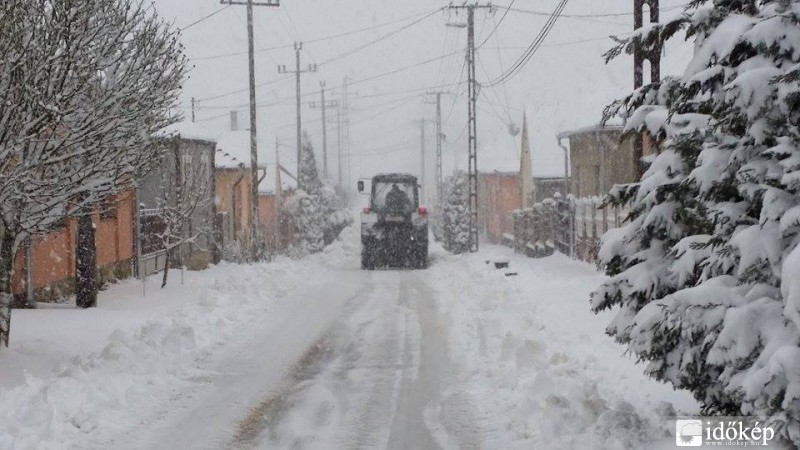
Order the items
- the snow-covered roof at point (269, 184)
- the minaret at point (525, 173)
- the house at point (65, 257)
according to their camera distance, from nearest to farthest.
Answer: the house at point (65, 257) < the minaret at point (525, 173) < the snow-covered roof at point (269, 184)

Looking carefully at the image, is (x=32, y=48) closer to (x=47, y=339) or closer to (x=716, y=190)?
(x=47, y=339)

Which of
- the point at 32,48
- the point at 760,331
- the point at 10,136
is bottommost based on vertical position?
the point at 760,331

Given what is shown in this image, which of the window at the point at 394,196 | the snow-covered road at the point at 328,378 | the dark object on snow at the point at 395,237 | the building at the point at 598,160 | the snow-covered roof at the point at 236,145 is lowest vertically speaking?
the snow-covered road at the point at 328,378

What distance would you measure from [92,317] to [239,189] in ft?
93.1

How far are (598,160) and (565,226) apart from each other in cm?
463

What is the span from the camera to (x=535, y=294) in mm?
17141

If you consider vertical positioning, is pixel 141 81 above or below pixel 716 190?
above

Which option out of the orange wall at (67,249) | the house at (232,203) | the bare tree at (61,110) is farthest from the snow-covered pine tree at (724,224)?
the house at (232,203)

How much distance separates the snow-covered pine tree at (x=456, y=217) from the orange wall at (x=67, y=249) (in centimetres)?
2138

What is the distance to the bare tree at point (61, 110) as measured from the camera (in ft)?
28.2

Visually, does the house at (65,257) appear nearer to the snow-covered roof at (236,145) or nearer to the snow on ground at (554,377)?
the snow on ground at (554,377)

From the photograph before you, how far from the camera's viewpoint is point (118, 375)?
9.34m

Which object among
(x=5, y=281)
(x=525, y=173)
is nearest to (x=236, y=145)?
(x=525, y=173)

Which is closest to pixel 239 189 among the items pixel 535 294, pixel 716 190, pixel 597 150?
pixel 597 150
